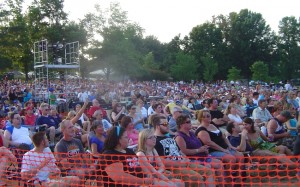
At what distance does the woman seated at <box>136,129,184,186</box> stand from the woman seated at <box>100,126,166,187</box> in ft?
0.26

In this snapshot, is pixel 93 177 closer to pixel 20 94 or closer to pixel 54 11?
pixel 20 94

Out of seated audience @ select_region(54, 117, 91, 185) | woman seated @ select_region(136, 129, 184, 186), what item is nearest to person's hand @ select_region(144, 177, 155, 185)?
woman seated @ select_region(136, 129, 184, 186)

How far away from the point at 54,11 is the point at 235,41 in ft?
102

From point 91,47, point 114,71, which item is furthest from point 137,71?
point 91,47

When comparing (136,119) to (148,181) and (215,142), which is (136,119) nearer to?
(215,142)

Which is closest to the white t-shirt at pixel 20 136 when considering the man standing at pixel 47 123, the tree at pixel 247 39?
the man standing at pixel 47 123

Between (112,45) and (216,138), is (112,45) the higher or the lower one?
the higher one

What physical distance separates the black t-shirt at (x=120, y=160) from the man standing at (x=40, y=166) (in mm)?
636

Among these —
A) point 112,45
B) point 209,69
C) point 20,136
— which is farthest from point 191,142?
point 209,69

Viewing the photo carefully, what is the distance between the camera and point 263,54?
65312 mm

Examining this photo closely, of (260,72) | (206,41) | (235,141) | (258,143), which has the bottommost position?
(258,143)

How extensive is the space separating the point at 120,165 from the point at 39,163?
4.75 feet

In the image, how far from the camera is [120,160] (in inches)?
178

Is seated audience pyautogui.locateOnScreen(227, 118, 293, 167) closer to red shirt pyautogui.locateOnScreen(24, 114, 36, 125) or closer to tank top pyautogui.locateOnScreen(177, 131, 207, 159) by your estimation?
tank top pyautogui.locateOnScreen(177, 131, 207, 159)
